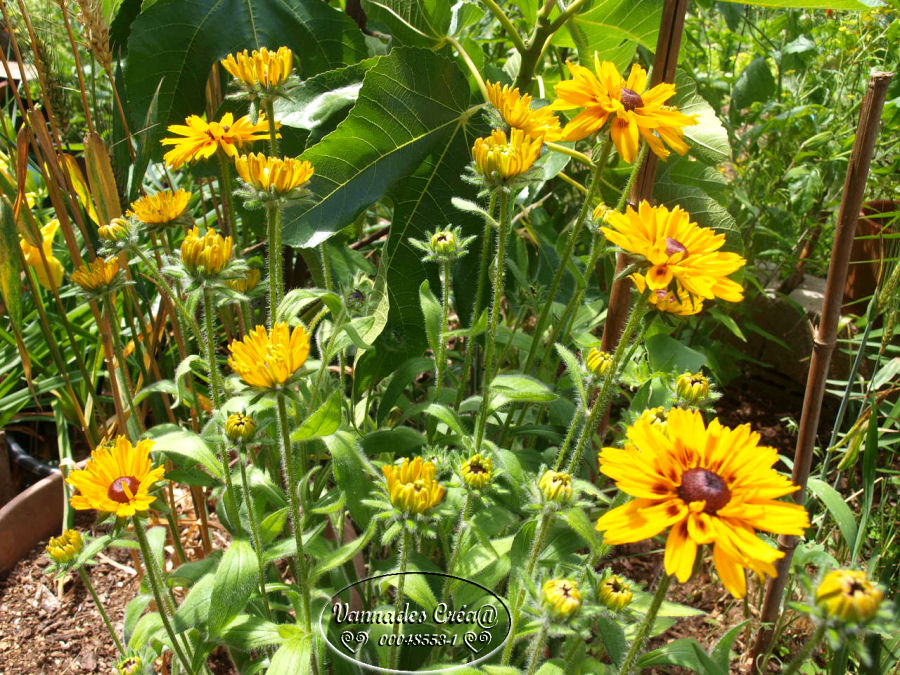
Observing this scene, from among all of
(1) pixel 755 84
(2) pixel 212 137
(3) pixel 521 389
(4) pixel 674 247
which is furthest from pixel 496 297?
(1) pixel 755 84

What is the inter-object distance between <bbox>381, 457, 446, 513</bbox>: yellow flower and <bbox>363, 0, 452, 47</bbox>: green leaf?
0.84 metres

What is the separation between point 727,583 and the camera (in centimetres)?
62

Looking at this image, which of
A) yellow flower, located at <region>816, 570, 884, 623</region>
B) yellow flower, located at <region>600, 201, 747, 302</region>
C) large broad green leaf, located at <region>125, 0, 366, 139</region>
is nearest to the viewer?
yellow flower, located at <region>816, 570, 884, 623</region>

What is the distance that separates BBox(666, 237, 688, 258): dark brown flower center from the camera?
84 centimetres

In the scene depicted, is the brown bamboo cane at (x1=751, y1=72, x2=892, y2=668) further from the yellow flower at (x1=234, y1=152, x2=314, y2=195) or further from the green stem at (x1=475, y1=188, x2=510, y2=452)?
the yellow flower at (x1=234, y1=152, x2=314, y2=195)

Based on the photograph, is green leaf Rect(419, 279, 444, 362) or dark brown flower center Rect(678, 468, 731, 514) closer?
dark brown flower center Rect(678, 468, 731, 514)

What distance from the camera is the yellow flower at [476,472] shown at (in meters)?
0.93

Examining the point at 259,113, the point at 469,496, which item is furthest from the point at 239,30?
the point at 469,496

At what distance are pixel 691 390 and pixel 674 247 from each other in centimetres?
23

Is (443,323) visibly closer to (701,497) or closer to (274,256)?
(274,256)

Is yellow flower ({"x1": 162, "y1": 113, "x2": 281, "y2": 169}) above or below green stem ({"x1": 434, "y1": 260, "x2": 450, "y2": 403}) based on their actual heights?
above

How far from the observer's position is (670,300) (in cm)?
92

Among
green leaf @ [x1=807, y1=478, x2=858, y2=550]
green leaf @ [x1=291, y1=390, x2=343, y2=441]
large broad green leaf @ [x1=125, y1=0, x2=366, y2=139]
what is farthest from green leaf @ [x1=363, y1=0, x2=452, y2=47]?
green leaf @ [x1=807, y1=478, x2=858, y2=550]

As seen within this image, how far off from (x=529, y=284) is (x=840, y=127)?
4.00ft
